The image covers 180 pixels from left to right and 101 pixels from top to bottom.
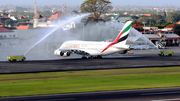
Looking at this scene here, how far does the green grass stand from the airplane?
25.0 m

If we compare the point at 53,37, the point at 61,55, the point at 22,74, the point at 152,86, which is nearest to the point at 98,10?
the point at 53,37

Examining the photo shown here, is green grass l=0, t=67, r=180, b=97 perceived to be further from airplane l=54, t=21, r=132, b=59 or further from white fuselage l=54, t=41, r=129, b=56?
airplane l=54, t=21, r=132, b=59

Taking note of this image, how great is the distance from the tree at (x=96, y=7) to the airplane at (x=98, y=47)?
92.9 metres

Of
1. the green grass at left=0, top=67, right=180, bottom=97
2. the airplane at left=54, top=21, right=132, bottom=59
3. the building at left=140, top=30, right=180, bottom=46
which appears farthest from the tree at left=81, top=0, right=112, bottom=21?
the green grass at left=0, top=67, right=180, bottom=97

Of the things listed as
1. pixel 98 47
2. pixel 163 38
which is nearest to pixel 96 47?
pixel 98 47

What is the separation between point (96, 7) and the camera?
6964 inches

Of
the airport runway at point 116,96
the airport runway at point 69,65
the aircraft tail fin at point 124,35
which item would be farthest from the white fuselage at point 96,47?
the airport runway at point 116,96

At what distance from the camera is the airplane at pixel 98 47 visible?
74.5m

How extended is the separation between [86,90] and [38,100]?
7.33 meters

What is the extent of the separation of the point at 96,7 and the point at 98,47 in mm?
101399

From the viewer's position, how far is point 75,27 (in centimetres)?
12494

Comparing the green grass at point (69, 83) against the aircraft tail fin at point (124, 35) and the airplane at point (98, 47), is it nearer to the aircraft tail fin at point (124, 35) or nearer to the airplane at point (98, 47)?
the airplane at point (98, 47)

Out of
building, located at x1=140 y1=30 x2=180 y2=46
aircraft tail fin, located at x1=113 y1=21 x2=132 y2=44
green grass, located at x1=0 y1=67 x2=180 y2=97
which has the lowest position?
building, located at x1=140 y1=30 x2=180 y2=46

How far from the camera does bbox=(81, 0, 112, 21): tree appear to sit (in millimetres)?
175875
